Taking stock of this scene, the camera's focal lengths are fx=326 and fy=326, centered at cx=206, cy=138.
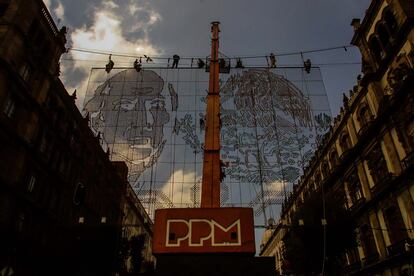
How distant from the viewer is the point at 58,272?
68.8 ft

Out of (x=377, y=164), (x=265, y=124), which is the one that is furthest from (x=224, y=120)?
(x=377, y=164)

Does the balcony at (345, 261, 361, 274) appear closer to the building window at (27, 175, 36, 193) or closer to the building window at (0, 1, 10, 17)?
the building window at (27, 175, 36, 193)

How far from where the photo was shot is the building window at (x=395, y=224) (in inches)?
934

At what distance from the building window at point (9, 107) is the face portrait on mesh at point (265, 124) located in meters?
14.9

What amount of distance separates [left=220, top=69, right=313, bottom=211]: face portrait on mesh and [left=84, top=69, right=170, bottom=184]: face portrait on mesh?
4.46 m

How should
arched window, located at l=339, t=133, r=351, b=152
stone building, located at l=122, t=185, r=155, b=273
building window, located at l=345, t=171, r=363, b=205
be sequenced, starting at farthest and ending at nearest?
1. arched window, located at l=339, t=133, r=351, b=152
2. building window, located at l=345, t=171, r=363, b=205
3. stone building, located at l=122, t=185, r=155, b=273

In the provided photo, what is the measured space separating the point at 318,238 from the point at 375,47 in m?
17.8

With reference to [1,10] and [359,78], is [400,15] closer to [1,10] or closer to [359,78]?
[359,78]

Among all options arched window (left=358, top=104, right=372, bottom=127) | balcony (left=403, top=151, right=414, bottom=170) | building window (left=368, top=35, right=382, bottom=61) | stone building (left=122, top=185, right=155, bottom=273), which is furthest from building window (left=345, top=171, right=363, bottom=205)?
stone building (left=122, top=185, right=155, bottom=273)

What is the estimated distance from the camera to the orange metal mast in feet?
51.3

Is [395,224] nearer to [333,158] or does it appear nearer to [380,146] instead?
[380,146]

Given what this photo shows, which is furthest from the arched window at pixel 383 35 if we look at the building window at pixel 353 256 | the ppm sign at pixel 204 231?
the ppm sign at pixel 204 231

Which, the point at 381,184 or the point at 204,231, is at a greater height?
the point at 381,184

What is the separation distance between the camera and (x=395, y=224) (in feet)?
81.5
